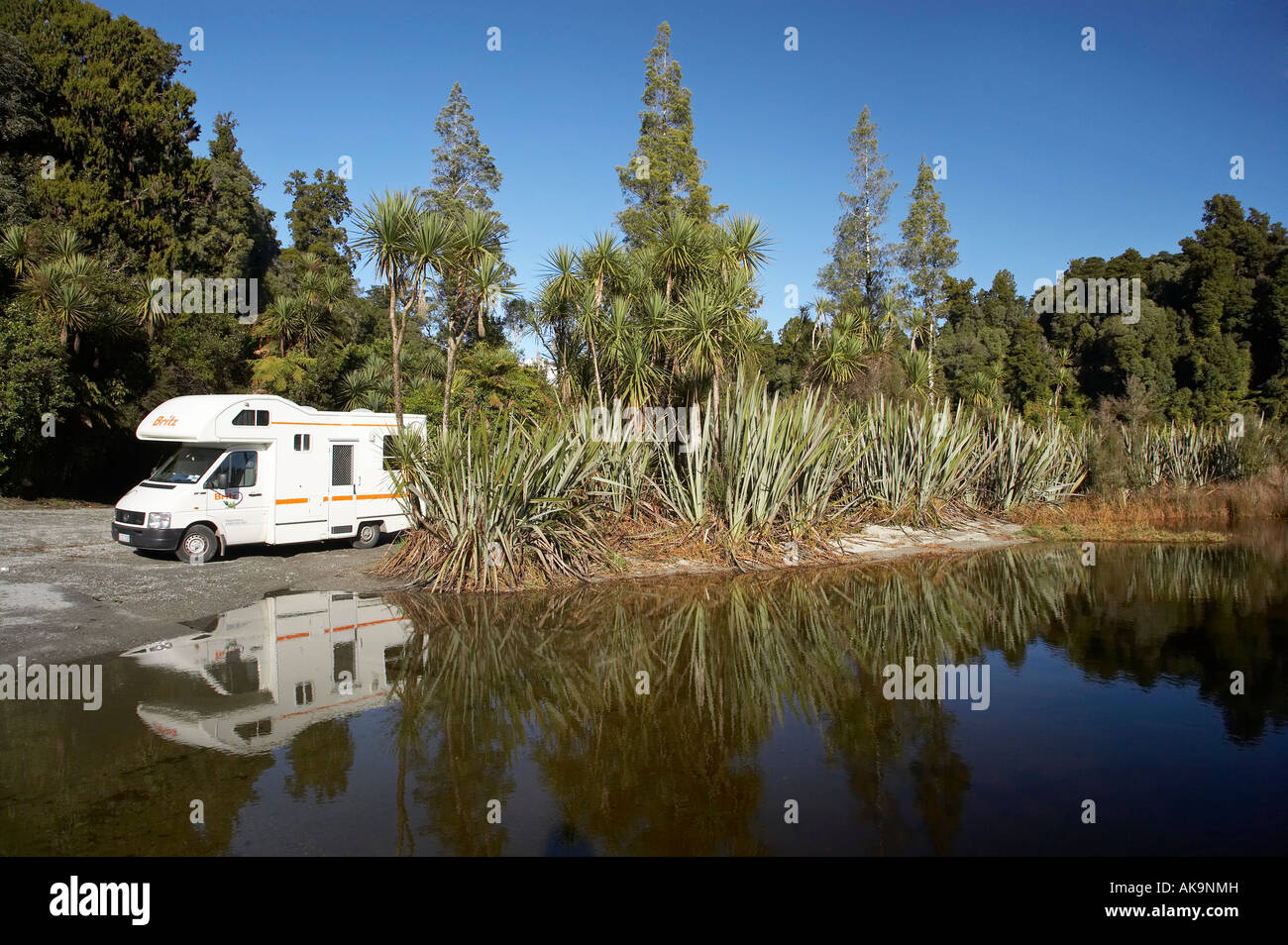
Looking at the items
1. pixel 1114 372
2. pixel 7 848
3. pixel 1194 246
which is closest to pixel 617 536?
pixel 7 848

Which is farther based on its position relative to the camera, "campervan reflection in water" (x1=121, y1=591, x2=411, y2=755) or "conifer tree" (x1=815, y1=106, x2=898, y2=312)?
"conifer tree" (x1=815, y1=106, x2=898, y2=312)

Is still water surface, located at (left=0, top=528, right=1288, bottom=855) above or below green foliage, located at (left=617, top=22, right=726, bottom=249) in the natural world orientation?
below

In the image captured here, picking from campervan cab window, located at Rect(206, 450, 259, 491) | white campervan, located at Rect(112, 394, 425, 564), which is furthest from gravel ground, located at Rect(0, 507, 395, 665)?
campervan cab window, located at Rect(206, 450, 259, 491)

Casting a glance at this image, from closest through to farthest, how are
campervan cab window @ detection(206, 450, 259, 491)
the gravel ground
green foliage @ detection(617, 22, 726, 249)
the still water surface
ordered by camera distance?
the still water surface → the gravel ground → campervan cab window @ detection(206, 450, 259, 491) → green foliage @ detection(617, 22, 726, 249)

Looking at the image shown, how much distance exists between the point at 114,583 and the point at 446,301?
13.1 metres

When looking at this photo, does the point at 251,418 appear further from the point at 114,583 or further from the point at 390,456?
the point at 114,583

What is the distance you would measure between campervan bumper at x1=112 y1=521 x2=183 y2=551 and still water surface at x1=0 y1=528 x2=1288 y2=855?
2.90 m

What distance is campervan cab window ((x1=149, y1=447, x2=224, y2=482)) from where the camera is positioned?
12.8m

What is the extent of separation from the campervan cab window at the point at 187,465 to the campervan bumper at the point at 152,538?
0.93 metres

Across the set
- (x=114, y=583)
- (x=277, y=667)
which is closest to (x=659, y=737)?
(x=277, y=667)

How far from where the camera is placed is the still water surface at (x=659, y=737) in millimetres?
A: 4566

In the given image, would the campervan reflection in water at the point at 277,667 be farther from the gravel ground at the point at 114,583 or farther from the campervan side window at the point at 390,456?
the campervan side window at the point at 390,456

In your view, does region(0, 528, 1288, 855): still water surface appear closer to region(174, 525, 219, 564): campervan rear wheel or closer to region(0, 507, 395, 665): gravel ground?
region(0, 507, 395, 665): gravel ground

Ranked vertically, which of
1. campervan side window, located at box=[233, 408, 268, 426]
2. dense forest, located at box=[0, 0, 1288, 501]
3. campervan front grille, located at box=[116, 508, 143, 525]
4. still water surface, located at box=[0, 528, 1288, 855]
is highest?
dense forest, located at box=[0, 0, 1288, 501]
